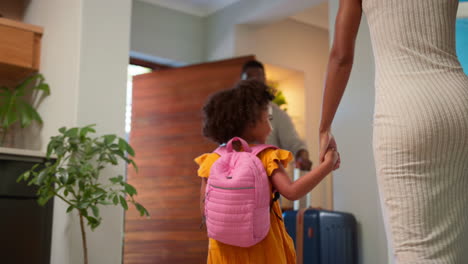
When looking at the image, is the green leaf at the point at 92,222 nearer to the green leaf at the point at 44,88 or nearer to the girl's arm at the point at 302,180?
the green leaf at the point at 44,88

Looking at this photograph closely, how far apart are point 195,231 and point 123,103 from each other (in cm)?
191

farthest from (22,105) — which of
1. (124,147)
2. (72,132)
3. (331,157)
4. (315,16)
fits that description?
(315,16)

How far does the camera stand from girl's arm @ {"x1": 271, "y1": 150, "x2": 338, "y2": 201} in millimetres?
1383

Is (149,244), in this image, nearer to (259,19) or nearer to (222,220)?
(259,19)

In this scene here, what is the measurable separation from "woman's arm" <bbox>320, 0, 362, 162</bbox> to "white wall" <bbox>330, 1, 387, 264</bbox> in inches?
73.2

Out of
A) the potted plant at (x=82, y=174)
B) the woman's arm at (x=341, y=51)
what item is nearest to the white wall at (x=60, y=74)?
the potted plant at (x=82, y=174)

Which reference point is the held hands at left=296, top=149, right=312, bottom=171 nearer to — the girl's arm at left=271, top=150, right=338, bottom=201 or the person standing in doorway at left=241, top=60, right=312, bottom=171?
the person standing in doorway at left=241, top=60, right=312, bottom=171

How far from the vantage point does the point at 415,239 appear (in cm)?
93

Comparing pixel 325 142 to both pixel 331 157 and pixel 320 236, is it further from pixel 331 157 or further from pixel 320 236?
pixel 320 236

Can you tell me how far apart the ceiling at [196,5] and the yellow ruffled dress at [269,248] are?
374 cm

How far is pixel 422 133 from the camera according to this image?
952mm

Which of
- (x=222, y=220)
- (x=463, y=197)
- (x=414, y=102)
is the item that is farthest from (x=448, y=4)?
(x=222, y=220)

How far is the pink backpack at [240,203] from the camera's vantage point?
1.45m

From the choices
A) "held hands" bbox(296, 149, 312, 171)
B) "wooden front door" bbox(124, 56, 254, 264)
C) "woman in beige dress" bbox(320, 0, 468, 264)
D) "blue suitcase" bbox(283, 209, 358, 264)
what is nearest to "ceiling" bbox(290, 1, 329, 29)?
"wooden front door" bbox(124, 56, 254, 264)
